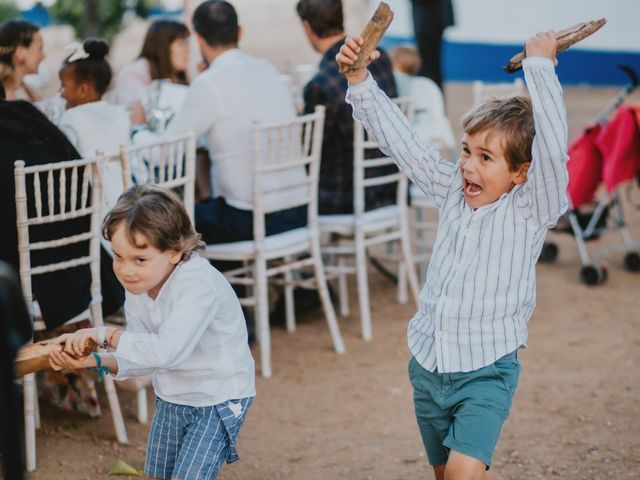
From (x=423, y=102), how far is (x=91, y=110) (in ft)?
8.69

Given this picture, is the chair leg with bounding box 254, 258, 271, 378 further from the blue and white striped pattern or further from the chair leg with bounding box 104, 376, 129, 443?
the blue and white striped pattern

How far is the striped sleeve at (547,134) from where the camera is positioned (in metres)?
2.17

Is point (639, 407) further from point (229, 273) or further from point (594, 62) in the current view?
point (594, 62)

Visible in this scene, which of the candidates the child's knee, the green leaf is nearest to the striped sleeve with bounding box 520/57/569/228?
the child's knee

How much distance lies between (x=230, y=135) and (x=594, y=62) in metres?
10.7

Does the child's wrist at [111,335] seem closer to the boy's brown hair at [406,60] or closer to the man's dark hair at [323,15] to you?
the man's dark hair at [323,15]

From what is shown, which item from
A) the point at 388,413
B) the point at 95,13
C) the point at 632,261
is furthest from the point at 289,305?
the point at 95,13

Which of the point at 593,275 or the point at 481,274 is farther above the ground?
the point at 481,274

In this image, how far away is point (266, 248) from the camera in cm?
436

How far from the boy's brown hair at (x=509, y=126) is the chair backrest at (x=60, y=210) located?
5.14 ft

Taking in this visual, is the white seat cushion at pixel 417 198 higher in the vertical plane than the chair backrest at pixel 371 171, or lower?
lower

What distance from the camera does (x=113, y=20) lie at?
621 inches

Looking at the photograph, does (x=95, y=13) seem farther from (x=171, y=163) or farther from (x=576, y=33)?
(x=576, y=33)

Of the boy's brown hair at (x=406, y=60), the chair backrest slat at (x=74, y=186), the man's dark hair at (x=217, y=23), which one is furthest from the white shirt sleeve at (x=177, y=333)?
the boy's brown hair at (x=406, y=60)
